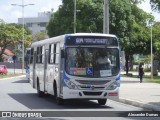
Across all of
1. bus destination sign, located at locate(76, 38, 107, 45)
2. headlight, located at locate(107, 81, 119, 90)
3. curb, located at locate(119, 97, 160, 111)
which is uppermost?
bus destination sign, located at locate(76, 38, 107, 45)

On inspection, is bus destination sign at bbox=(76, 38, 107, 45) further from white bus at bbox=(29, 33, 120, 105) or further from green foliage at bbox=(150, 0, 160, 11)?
green foliage at bbox=(150, 0, 160, 11)

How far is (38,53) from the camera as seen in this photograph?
Result: 26.4 m

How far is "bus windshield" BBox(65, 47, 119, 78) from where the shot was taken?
64.5ft

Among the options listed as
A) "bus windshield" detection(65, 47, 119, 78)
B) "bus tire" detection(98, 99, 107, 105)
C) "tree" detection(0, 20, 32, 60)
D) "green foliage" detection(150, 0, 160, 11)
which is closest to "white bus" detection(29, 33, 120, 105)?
"bus windshield" detection(65, 47, 119, 78)

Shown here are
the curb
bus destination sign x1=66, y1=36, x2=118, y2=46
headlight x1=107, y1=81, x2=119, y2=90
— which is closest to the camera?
the curb

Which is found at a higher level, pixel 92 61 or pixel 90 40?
pixel 90 40

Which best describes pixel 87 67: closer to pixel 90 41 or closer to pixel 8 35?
pixel 90 41

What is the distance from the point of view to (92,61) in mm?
19891

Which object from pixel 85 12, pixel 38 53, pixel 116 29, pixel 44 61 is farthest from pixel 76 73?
pixel 85 12

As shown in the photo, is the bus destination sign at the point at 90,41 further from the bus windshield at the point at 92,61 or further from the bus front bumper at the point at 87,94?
the bus front bumper at the point at 87,94

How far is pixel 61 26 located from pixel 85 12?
15.2 ft

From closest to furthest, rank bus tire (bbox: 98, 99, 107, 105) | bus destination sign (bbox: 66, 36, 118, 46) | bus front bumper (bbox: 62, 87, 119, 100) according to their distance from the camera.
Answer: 1. bus front bumper (bbox: 62, 87, 119, 100)
2. bus destination sign (bbox: 66, 36, 118, 46)
3. bus tire (bbox: 98, 99, 107, 105)

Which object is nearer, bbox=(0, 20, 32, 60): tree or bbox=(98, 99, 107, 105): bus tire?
bbox=(98, 99, 107, 105): bus tire

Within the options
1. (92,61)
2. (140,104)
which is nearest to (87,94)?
(92,61)
